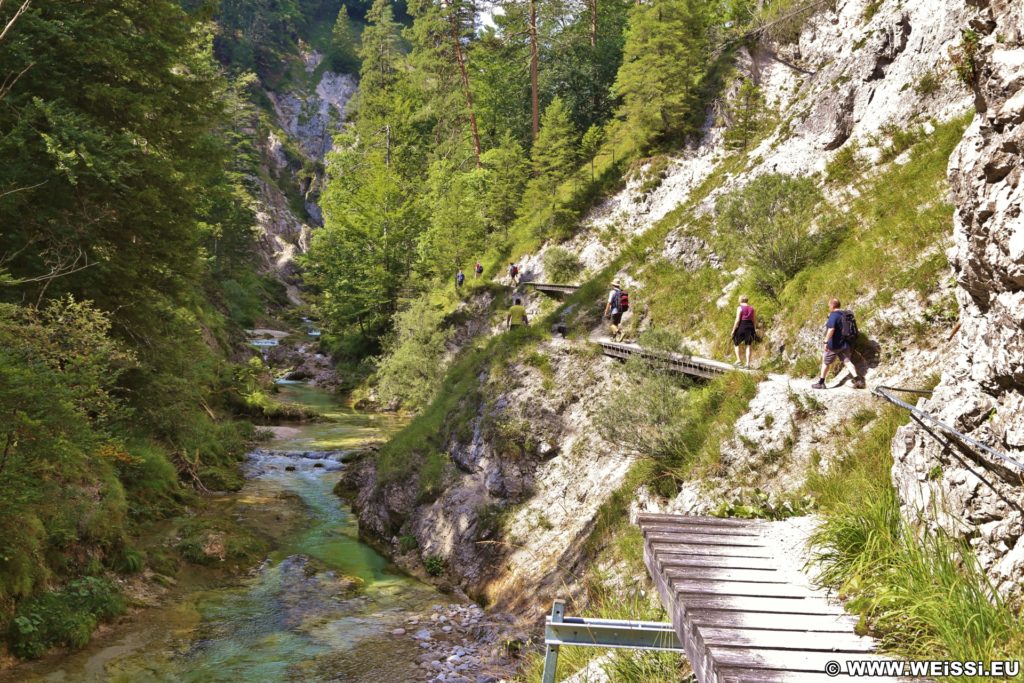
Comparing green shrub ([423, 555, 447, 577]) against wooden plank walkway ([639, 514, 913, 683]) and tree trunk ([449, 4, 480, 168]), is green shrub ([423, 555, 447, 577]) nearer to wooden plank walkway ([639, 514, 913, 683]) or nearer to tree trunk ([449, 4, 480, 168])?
wooden plank walkway ([639, 514, 913, 683])

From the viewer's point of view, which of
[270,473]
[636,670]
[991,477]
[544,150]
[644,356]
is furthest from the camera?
[544,150]

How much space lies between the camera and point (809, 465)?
776 centimetres

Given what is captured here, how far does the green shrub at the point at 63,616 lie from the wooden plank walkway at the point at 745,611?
10.5 metres

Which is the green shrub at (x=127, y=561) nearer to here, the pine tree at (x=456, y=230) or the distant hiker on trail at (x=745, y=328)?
the distant hiker on trail at (x=745, y=328)

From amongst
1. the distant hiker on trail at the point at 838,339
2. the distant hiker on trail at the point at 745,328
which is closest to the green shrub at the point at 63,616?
the distant hiker on trail at the point at 838,339

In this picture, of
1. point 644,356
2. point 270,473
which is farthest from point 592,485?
point 270,473

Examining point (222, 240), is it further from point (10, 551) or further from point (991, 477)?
point (991, 477)

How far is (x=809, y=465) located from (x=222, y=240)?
54450mm

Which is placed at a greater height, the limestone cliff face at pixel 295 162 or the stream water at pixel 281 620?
the limestone cliff face at pixel 295 162

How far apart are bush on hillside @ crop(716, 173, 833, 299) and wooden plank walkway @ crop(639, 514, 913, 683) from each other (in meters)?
10.3

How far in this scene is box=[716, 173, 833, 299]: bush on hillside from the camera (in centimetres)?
1352

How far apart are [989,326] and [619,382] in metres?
9.69

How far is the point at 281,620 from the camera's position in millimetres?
11750

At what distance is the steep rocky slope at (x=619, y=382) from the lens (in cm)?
875
